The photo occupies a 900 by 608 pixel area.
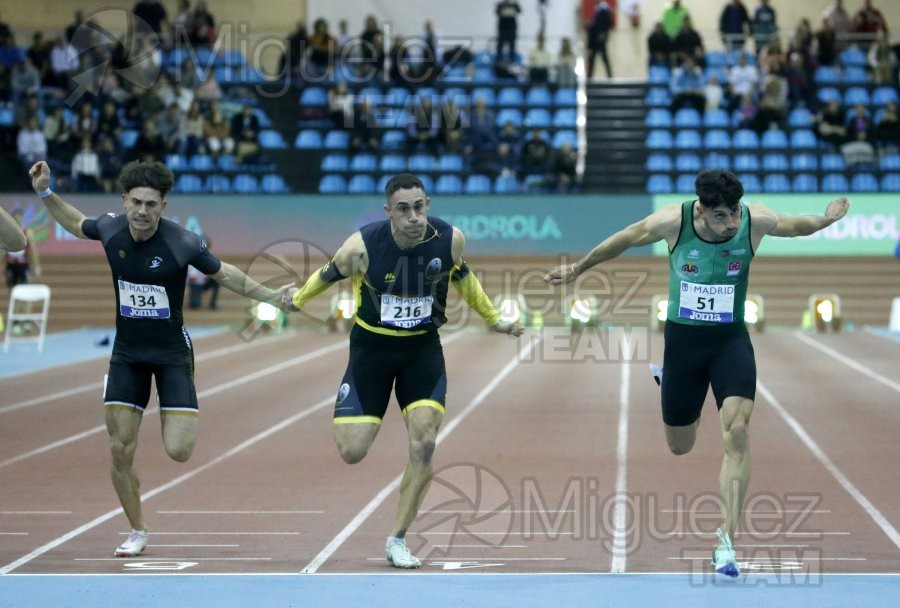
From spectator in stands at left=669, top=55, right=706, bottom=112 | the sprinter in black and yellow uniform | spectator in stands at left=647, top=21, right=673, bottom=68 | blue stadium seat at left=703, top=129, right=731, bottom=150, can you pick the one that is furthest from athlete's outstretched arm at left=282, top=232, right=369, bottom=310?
spectator in stands at left=647, top=21, right=673, bottom=68

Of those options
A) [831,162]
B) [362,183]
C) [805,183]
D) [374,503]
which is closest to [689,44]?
[831,162]

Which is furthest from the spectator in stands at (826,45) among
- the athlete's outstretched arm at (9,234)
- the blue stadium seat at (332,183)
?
the athlete's outstretched arm at (9,234)

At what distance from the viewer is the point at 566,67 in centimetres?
3102

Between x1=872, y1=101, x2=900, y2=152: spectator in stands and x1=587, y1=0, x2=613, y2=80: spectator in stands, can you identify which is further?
x1=587, y1=0, x2=613, y2=80: spectator in stands

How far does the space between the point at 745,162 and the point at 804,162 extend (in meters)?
1.17

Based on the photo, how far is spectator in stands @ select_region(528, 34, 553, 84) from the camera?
102ft

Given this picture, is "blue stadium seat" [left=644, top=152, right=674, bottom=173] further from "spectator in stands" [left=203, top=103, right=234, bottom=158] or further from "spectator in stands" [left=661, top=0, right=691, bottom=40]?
"spectator in stands" [left=203, top=103, right=234, bottom=158]

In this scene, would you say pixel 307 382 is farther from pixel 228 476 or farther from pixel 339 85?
pixel 339 85

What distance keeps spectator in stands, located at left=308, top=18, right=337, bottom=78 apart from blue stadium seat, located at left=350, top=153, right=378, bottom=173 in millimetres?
2573

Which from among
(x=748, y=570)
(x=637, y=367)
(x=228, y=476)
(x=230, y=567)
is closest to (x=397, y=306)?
(x=230, y=567)

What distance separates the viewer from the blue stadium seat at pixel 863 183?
2852 cm

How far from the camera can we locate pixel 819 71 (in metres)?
31.5

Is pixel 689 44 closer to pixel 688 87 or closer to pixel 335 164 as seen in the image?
pixel 688 87

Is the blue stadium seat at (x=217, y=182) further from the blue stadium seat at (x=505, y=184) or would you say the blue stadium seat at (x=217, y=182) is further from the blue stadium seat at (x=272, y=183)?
the blue stadium seat at (x=505, y=184)
